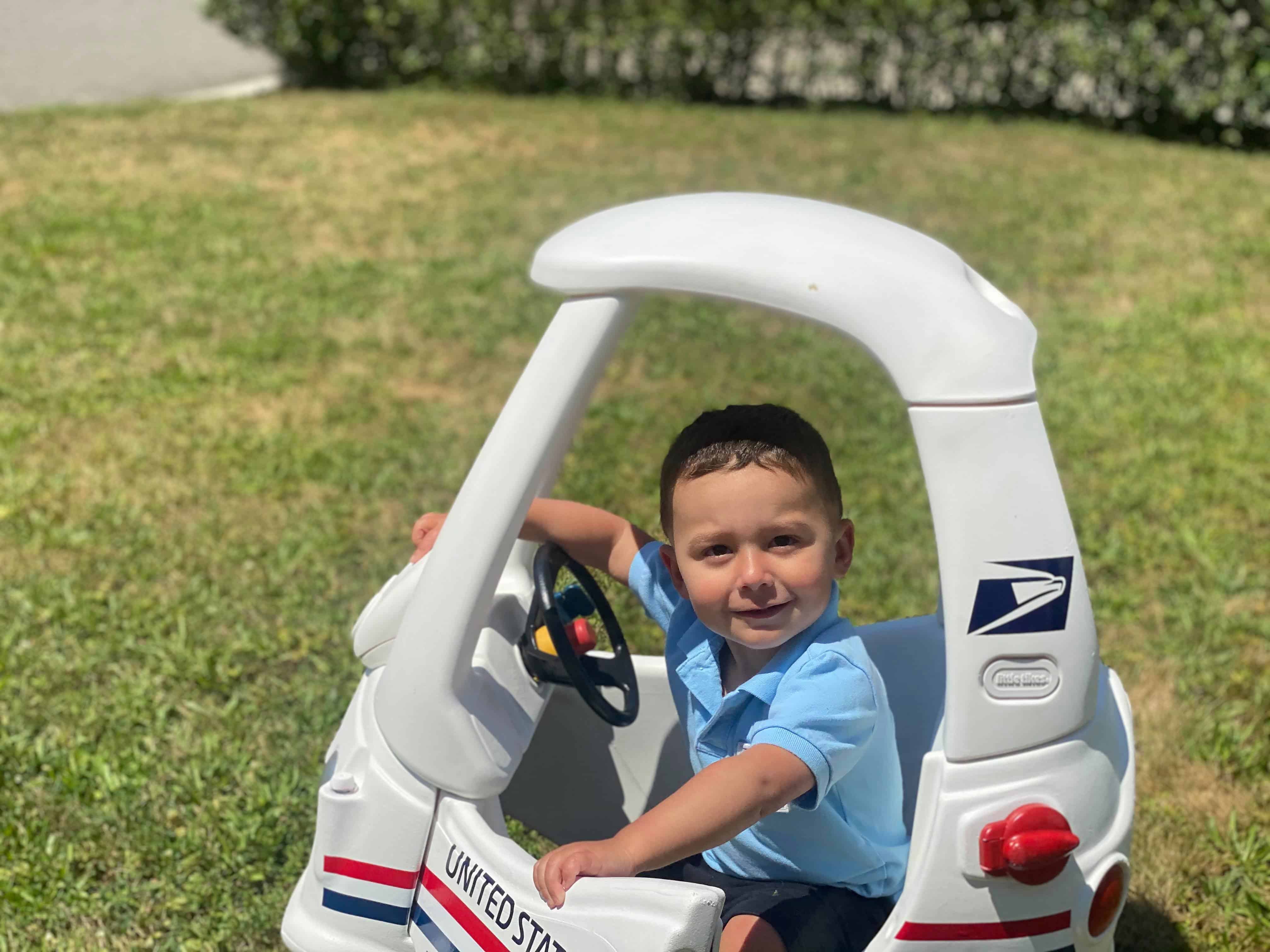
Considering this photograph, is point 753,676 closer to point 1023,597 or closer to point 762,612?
point 762,612

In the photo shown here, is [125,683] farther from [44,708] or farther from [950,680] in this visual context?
[950,680]

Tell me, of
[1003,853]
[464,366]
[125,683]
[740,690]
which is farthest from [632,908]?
[464,366]

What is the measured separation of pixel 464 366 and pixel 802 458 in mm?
3442

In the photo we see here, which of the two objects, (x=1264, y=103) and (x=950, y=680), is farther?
(x=1264, y=103)

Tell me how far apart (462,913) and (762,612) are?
574 millimetres

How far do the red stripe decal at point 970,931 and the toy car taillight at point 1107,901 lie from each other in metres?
0.07

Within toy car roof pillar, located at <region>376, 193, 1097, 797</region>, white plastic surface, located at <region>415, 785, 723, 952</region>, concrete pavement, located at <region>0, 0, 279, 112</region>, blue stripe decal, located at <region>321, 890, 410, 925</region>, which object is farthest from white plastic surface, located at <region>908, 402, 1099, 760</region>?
concrete pavement, located at <region>0, 0, 279, 112</region>

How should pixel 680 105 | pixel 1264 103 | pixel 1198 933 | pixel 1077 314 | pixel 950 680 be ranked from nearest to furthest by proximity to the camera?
pixel 950 680 < pixel 1198 933 < pixel 1077 314 < pixel 1264 103 < pixel 680 105

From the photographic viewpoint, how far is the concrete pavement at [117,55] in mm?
9188

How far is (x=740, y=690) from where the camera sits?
5.67 feet

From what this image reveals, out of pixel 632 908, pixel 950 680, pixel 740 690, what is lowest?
pixel 632 908

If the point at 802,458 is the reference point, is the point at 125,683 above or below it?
below

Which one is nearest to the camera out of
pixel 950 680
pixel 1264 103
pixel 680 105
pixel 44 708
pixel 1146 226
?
pixel 950 680

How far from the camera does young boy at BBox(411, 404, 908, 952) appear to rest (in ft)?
5.17
